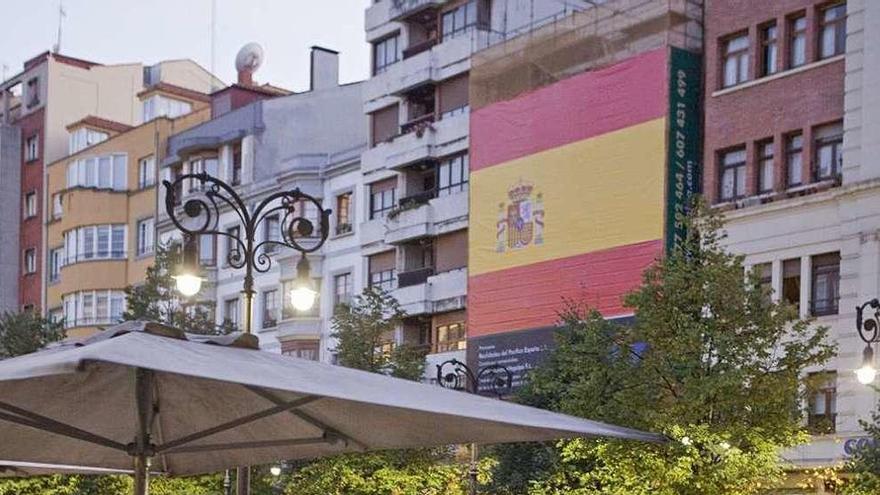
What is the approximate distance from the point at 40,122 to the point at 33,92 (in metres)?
1.62

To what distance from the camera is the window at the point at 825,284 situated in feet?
118

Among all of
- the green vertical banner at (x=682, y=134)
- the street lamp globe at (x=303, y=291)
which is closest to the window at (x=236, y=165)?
the green vertical banner at (x=682, y=134)

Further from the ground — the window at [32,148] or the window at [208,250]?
the window at [32,148]

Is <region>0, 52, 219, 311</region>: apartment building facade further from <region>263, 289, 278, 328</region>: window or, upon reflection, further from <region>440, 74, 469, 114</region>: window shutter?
<region>440, 74, 469, 114</region>: window shutter

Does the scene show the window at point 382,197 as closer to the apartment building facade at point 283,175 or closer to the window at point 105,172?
the apartment building facade at point 283,175

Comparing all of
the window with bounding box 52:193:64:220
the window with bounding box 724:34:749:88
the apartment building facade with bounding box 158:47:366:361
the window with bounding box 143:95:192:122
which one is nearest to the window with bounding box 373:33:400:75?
the apartment building facade with bounding box 158:47:366:361

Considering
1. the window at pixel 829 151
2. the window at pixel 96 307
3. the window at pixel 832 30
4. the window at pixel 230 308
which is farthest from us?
the window at pixel 96 307

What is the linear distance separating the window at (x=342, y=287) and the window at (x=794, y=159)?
737 inches

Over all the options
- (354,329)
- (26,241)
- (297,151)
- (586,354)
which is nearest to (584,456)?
(586,354)

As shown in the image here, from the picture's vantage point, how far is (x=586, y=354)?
27.0 metres

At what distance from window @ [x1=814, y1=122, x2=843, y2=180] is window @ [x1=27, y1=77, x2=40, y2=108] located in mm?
42478

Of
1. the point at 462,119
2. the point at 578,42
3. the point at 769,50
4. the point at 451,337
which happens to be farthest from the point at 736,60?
the point at 451,337

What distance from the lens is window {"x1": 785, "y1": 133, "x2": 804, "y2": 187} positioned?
37062mm

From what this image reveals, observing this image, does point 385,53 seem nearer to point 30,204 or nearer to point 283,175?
point 283,175
